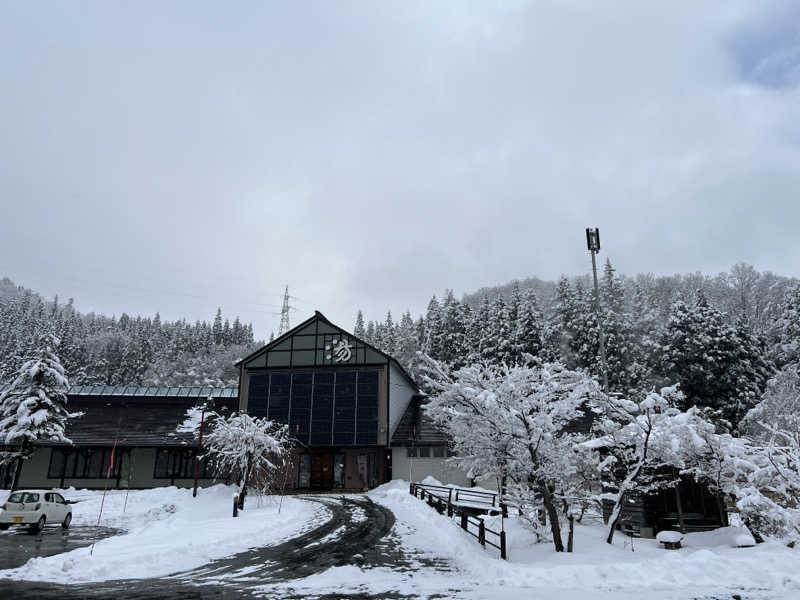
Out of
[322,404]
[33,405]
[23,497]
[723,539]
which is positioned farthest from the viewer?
[322,404]

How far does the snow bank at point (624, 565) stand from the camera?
426 inches

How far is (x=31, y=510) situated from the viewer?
65.0ft

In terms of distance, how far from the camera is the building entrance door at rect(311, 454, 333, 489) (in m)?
41.2

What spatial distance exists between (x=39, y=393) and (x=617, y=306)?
4996 cm

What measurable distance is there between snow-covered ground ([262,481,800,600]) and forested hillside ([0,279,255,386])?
7058cm

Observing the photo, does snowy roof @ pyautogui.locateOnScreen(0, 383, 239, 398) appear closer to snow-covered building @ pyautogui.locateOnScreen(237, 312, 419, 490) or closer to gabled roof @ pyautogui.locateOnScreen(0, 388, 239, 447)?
gabled roof @ pyautogui.locateOnScreen(0, 388, 239, 447)

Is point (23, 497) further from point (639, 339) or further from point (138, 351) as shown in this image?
point (138, 351)

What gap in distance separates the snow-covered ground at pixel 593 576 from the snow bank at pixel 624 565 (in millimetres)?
20

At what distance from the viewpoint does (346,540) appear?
16.7 meters

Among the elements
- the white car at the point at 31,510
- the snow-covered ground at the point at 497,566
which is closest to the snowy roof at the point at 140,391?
the white car at the point at 31,510

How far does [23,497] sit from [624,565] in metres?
21.1

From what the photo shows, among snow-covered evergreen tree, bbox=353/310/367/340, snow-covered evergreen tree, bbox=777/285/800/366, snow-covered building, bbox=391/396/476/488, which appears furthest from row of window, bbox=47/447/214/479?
snow-covered evergreen tree, bbox=353/310/367/340

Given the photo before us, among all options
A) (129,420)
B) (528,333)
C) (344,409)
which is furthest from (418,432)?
(129,420)

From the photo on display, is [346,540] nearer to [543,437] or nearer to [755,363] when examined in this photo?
[543,437]
